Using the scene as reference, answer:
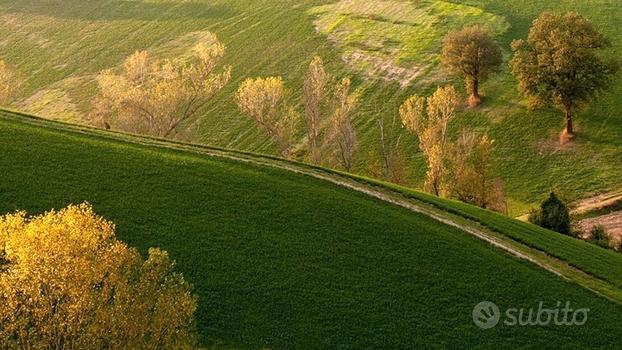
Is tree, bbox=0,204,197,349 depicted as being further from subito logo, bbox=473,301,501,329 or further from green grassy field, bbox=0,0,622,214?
green grassy field, bbox=0,0,622,214

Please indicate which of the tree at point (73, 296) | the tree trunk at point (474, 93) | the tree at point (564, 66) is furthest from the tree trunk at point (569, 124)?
the tree at point (73, 296)

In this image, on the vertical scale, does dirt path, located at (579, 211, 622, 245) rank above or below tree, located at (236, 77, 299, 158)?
below

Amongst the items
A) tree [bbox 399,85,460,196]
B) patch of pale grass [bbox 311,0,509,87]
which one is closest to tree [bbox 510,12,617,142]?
tree [bbox 399,85,460,196]

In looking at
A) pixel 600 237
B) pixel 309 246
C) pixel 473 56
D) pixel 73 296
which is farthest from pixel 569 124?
pixel 73 296

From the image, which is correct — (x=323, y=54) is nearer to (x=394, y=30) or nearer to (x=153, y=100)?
(x=394, y=30)

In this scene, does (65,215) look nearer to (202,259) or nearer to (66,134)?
(202,259)

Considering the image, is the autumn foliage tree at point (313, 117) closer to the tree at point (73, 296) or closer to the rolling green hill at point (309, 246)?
the rolling green hill at point (309, 246)

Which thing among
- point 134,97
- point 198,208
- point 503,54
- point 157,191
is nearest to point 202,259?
point 198,208
